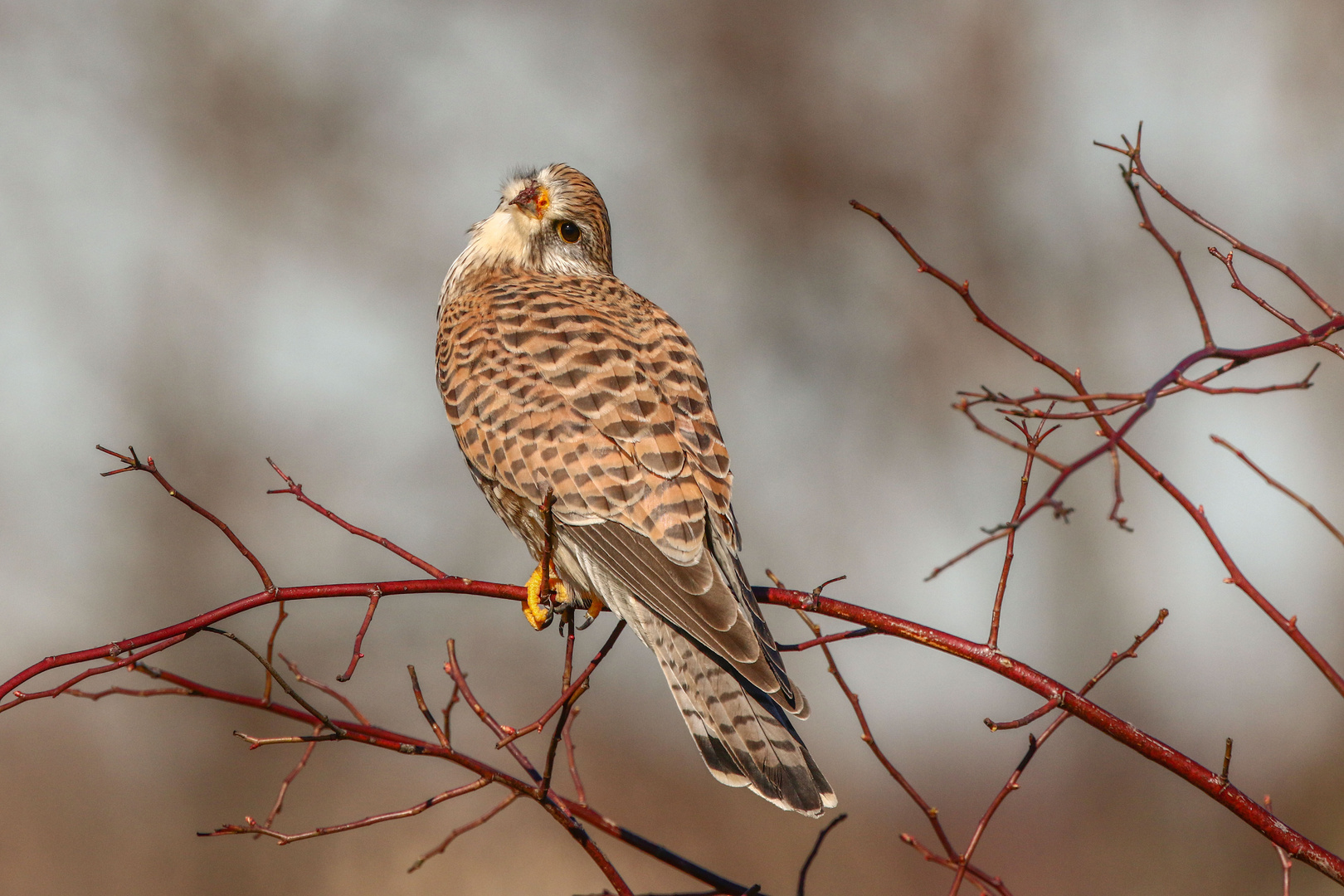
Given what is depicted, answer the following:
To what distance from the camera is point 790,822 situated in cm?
918

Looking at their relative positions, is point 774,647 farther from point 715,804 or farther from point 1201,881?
point 1201,881

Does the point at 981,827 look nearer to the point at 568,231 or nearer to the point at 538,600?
the point at 538,600

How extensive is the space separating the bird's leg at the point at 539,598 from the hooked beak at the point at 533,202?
1.51m

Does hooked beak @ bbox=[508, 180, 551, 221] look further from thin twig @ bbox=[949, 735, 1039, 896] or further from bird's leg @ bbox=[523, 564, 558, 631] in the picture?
thin twig @ bbox=[949, 735, 1039, 896]

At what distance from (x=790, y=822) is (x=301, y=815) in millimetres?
4165

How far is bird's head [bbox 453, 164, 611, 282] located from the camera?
399 centimetres

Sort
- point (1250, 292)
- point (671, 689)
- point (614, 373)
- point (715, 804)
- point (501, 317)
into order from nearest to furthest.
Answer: point (1250, 292), point (671, 689), point (614, 373), point (501, 317), point (715, 804)

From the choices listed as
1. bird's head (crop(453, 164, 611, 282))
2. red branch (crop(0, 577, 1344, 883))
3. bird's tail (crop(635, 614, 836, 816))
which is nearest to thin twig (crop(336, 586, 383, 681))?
red branch (crop(0, 577, 1344, 883))

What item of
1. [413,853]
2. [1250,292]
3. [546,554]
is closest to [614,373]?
[546,554]

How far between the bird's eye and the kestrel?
260 millimetres

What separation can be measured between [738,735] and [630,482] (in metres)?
0.75

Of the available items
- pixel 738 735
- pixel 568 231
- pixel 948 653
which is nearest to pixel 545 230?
pixel 568 231

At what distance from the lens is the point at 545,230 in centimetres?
405

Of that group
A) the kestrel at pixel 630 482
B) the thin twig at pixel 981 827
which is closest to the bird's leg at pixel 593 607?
the kestrel at pixel 630 482
